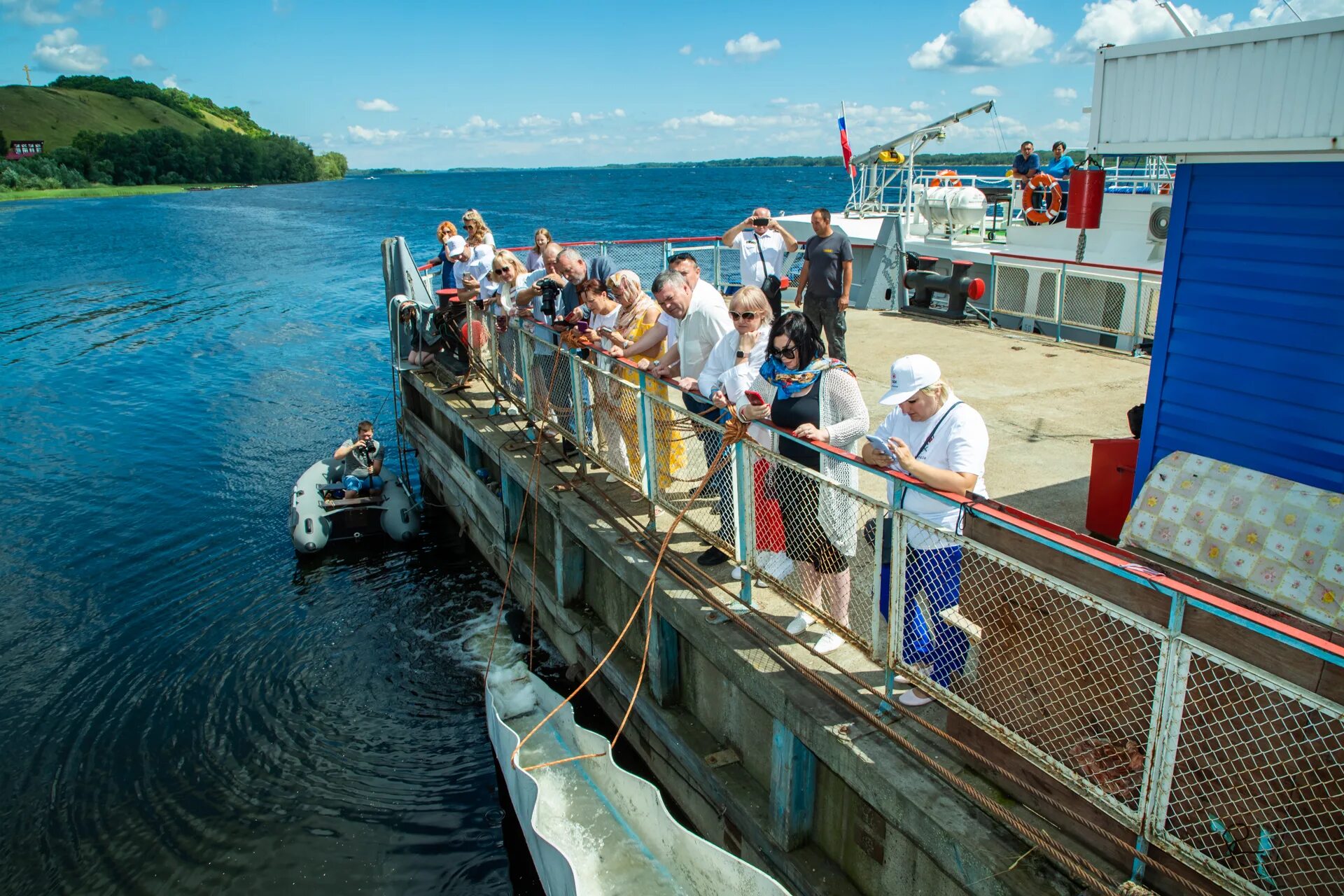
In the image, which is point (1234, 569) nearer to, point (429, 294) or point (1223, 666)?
point (1223, 666)

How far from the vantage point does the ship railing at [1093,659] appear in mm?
2926

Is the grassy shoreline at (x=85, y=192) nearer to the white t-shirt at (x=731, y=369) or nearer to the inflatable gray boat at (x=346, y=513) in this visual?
the inflatable gray boat at (x=346, y=513)

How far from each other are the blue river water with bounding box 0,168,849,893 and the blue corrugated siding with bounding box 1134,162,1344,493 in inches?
229

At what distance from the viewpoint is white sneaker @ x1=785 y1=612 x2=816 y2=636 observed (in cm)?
515

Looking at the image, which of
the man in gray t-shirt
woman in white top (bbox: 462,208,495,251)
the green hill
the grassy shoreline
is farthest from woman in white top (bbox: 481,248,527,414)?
the green hill

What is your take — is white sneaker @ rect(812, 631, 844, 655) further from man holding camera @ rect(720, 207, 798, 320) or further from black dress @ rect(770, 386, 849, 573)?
man holding camera @ rect(720, 207, 798, 320)

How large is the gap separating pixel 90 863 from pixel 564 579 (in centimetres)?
433

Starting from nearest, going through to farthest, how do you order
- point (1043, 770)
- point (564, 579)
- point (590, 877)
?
1. point (1043, 770)
2. point (590, 877)
3. point (564, 579)

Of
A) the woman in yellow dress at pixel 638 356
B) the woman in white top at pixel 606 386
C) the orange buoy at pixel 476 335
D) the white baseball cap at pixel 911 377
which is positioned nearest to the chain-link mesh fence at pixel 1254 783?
the white baseball cap at pixel 911 377

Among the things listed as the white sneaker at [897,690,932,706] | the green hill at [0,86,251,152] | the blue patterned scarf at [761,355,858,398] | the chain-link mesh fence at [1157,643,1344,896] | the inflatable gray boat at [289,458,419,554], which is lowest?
the inflatable gray boat at [289,458,419,554]

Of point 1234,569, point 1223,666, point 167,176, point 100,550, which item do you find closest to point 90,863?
point 100,550

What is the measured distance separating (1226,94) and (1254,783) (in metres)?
3.62

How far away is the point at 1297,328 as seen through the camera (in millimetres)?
4887

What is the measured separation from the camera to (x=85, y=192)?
117 meters
